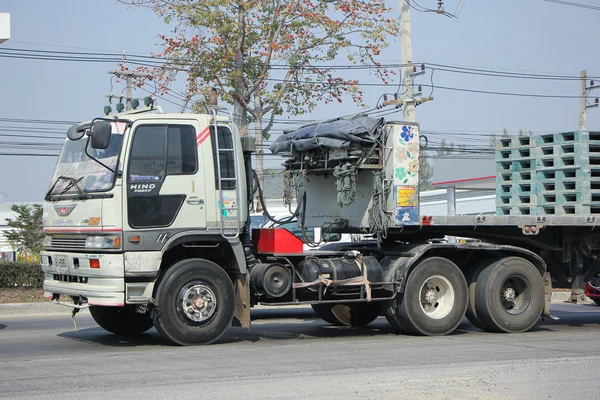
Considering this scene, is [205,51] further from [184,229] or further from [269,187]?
[269,187]

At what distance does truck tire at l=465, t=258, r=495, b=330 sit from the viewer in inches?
458

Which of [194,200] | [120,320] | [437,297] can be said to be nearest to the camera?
[194,200]

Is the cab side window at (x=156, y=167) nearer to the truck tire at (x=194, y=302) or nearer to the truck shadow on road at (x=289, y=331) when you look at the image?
the truck tire at (x=194, y=302)

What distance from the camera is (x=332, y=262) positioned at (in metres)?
11.0

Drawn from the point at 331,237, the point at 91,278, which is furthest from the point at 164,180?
the point at 331,237

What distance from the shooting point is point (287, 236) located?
1066cm

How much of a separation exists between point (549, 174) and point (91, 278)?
7.03m

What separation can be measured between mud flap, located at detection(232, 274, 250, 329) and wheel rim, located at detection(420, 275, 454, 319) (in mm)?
2537

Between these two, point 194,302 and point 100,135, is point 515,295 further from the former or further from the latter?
point 100,135

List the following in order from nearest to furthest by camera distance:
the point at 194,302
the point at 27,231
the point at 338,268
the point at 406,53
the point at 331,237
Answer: the point at 194,302 → the point at 338,268 → the point at 331,237 → the point at 406,53 → the point at 27,231

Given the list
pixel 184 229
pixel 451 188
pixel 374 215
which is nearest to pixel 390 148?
pixel 374 215

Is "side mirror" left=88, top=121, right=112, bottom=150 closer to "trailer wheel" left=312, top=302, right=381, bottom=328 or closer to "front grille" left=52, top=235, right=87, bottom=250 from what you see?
"front grille" left=52, top=235, right=87, bottom=250

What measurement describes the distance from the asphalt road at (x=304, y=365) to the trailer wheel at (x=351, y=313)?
0.40 metres

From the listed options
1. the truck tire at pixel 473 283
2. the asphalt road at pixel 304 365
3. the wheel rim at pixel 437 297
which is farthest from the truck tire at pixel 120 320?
the truck tire at pixel 473 283
